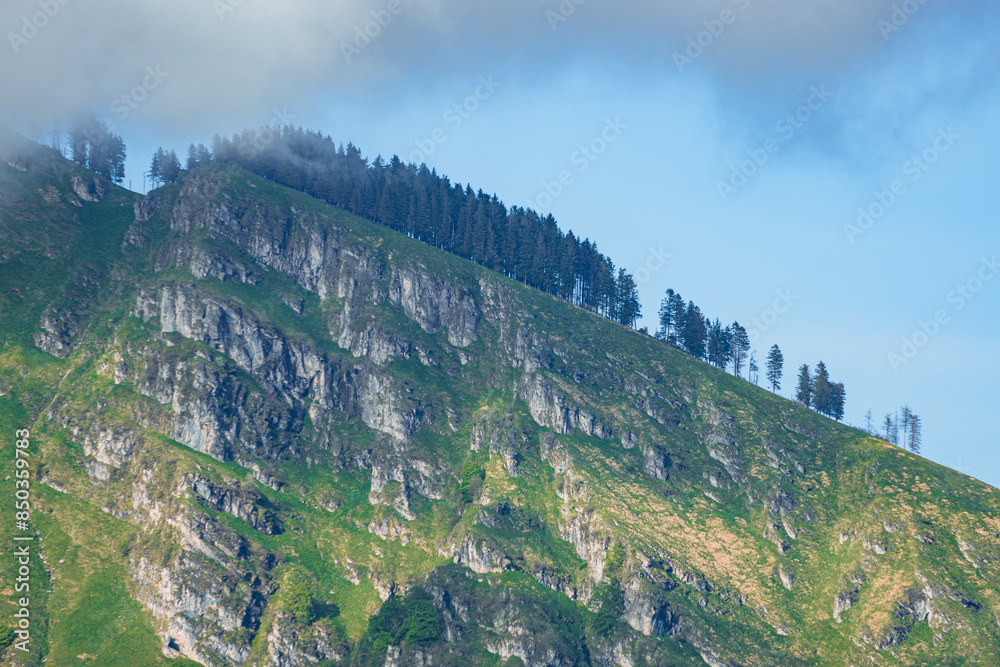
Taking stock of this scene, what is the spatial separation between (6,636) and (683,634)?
3690 inches

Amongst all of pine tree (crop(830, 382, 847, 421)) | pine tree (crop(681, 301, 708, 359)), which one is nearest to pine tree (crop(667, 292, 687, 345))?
pine tree (crop(681, 301, 708, 359))

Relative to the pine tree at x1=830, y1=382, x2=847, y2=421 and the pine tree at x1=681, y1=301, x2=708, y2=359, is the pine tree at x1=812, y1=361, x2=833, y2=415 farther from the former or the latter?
the pine tree at x1=681, y1=301, x2=708, y2=359

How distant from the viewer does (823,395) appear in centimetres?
16700

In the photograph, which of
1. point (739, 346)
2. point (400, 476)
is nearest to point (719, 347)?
point (739, 346)

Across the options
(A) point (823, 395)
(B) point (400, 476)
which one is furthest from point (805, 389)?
(B) point (400, 476)

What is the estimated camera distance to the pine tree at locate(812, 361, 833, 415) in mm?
166625

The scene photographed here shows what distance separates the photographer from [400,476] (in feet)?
443

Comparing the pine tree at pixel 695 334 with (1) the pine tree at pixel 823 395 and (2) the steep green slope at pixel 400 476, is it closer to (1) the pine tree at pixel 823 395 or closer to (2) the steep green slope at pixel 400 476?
(2) the steep green slope at pixel 400 476

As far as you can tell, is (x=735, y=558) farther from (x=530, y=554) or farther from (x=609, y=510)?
(x=530, y=554)

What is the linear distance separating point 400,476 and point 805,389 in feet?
316

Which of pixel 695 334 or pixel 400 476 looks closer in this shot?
pixel 400 476

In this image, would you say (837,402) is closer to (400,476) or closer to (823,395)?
(823,395)

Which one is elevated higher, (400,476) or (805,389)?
(805,389)

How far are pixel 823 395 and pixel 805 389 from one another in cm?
428
